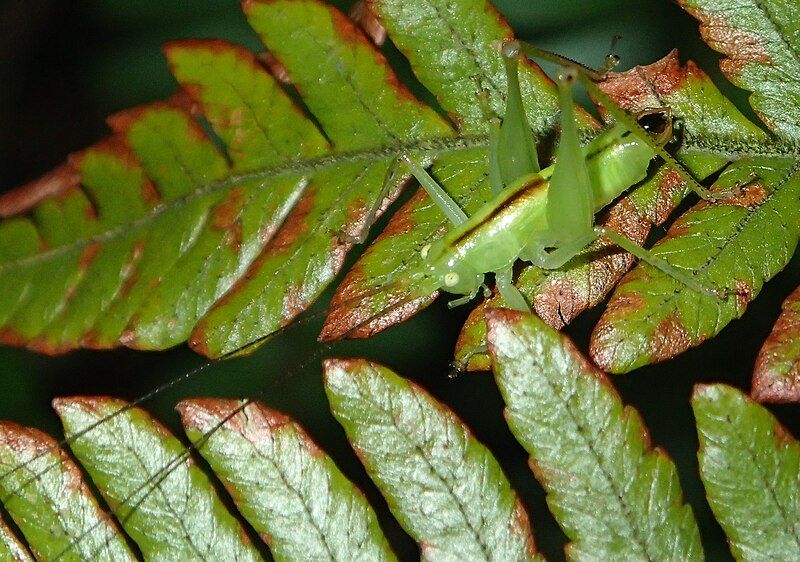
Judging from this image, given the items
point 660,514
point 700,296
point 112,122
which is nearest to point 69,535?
point 112,122

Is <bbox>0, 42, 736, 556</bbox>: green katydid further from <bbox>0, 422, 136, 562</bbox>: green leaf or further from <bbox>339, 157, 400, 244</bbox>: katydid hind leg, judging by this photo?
<bbox>0, 422, 136, 562</bbox>: green leaf

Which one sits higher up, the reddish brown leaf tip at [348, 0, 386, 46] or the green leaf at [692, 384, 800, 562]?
the reddish brown leaf tip at [348, 0, 386, 46]

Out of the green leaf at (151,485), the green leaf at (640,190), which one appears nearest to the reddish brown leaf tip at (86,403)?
the green leaf at (151,485)

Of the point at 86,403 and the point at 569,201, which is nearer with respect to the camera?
the point at 86,403

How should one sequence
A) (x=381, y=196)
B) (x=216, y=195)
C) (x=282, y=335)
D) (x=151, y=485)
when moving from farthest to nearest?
(x=282, y=335)
(x=216, y=195)
(x=381, y=196)
(x=151, y=485)

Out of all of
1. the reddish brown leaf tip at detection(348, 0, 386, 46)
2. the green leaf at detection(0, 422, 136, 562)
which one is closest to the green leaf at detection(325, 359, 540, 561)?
the green leaf at detection(0, 422, 136, 562)

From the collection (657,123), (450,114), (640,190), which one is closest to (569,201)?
(640,190)

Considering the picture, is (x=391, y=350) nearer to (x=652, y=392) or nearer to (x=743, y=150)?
(x=652, y=392)

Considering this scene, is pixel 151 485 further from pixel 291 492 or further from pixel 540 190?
pixel 540 190

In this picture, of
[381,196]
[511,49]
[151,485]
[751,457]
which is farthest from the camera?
[381,196]
